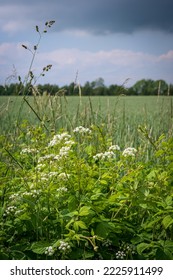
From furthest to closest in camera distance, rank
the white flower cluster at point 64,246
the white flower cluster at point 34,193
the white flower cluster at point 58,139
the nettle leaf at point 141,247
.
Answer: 1. the white flower cluster at point 58,139
2. the white flower cluster at point 34,193
3. the nettle leaf at point 141,247
4. the white flower cluster at point 64,246

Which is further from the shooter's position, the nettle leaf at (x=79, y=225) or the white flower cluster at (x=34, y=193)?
the white flower cluster at (x=34, y=193)

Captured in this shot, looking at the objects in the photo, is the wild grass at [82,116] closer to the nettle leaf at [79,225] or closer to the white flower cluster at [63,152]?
the white flower cluster at [63,152]

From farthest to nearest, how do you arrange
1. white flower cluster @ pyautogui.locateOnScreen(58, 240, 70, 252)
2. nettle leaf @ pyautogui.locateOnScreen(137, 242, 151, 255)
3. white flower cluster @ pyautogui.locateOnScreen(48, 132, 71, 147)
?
white flower cluster @ pyautogui.locateOnScreen(48, 132, 71, 147) < nettle leaf @ pyautogui.locateOnScreen(137, 242, 151, 255) < white flower cluster @ pyautogui.locateOnScreen(58, 240, 70, 252)

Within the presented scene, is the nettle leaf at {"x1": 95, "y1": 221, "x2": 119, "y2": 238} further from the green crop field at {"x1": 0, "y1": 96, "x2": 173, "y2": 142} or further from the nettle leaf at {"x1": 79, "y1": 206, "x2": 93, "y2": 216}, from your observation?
the green crop field at {"x1": 0, "y1": 96, "x2": 173, "y2": 142}

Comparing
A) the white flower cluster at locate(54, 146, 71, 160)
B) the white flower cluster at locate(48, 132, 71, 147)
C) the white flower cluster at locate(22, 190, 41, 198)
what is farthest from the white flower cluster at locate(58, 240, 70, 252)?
the white flower cluster at locate(48, 132, 71, 147)

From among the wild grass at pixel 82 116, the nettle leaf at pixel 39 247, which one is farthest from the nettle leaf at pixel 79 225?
the wild grass at pixel 82 116

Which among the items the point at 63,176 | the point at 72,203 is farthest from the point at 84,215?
the point at 63,176

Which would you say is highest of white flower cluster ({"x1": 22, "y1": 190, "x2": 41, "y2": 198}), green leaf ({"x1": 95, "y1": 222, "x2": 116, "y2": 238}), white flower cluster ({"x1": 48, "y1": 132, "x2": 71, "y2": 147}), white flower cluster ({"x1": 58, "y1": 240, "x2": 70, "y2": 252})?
white flower cluster ({"x1": 48, "y1": 132, "x2": 71, "y2": 147})

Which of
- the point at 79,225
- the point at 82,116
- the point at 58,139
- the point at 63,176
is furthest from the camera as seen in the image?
the point at 82,116

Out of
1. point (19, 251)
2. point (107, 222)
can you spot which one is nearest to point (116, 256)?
point (107, 222)

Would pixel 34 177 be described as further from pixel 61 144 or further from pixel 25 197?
pixel 61 144

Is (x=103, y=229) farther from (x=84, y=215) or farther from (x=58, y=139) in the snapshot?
(x=58, y=139)

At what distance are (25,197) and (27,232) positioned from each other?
279 mm

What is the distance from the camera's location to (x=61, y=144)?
7.46 ft
